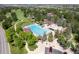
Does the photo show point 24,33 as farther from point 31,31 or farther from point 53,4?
point 53,4

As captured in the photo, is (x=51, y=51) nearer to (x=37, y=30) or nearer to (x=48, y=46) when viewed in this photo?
(x=48, y=46)

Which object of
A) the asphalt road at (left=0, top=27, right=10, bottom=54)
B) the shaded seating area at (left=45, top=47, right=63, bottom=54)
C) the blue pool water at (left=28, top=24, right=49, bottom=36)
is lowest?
the shaded seating area at (left=45, top=47, right=63, bottom=54)

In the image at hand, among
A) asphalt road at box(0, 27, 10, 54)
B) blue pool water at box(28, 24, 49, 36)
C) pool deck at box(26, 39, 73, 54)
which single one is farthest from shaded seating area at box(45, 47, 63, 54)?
asphalt road at box(0, 27, 10, 54)

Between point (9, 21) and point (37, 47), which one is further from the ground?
point (9, 21)

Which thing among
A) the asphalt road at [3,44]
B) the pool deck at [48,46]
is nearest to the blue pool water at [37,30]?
the pool deck at [48,46]

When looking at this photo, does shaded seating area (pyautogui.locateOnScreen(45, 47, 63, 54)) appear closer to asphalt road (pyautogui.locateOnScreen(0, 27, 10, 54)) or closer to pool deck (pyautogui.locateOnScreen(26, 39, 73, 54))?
pool deck (pyautogui.locateOnScreen(26, 39, 73, 54))

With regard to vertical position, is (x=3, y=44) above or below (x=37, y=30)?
below

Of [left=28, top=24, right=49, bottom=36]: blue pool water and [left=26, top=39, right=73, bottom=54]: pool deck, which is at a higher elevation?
[left=28, top=24, right=49, bottom=36]: blue pool water

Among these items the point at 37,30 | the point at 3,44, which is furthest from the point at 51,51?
the point at 3,44
